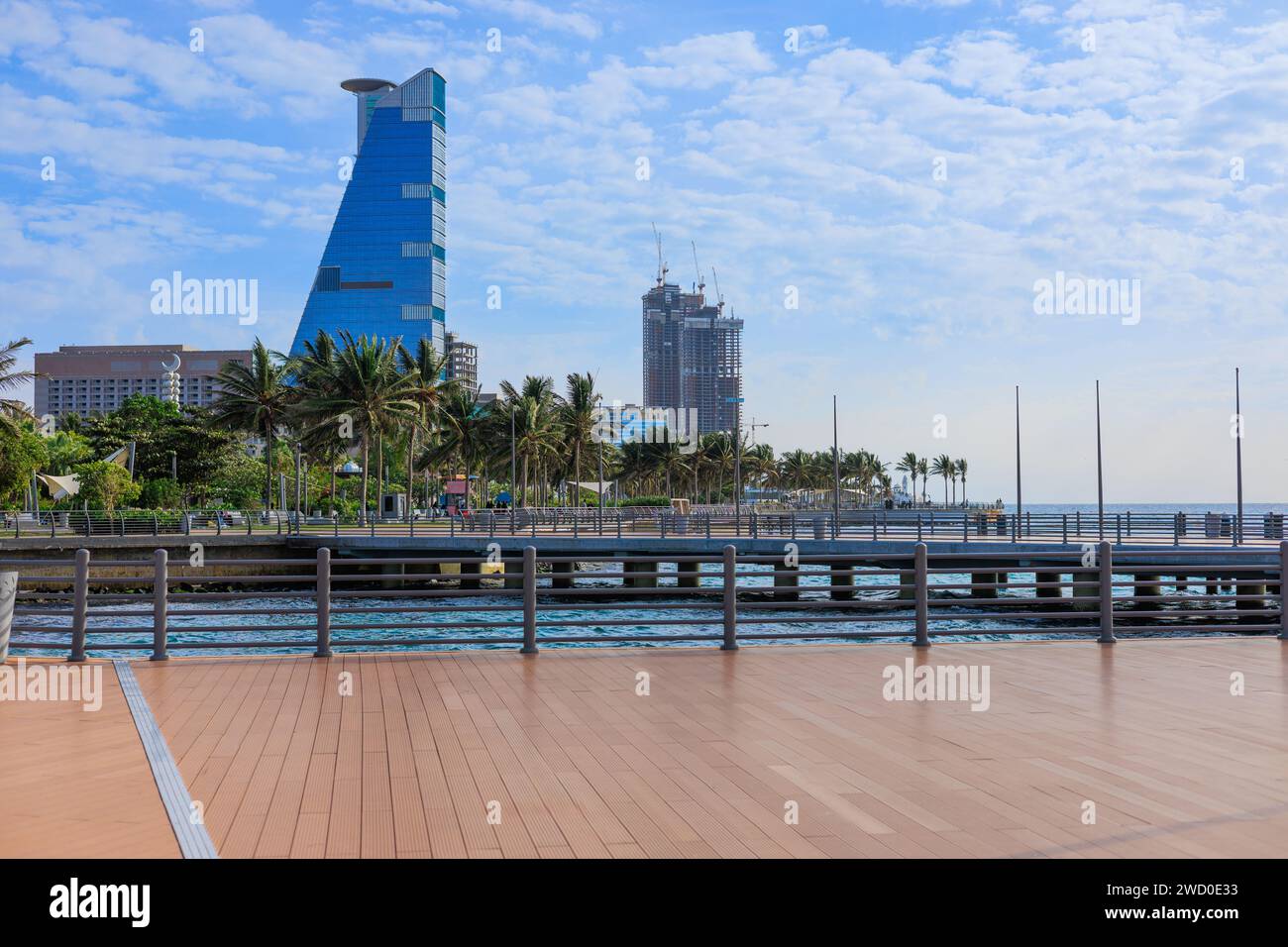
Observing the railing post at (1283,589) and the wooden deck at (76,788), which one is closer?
the wooden deck at (76,788)

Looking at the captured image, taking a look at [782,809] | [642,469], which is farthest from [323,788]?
[642,469]

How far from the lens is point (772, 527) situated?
5247 centimetres

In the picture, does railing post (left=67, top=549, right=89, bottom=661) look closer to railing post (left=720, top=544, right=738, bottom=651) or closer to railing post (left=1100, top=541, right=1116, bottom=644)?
railing post (left=720, top=544, right=738, bottom=651)

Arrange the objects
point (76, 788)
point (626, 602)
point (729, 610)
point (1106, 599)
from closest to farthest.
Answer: point (76, 788), point (729, 610), point (1106, 599), point (626, 602)

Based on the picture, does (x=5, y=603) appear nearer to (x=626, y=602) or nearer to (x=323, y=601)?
(x=323, y=601)

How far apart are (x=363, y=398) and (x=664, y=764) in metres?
63.6

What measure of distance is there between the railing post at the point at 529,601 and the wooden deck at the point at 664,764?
31.5 inches

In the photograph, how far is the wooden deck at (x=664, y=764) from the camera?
521 cm

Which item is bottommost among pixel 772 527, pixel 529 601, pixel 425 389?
pixel 772 527

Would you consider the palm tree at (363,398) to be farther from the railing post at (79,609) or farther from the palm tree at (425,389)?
the railing post at (79,609)

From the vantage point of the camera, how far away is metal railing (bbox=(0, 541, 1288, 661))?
11.3 m

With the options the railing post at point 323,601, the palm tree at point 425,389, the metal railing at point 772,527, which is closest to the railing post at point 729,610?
the railing post at point 323,601

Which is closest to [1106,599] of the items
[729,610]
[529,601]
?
[729,610]
